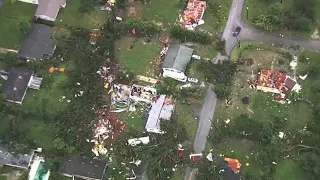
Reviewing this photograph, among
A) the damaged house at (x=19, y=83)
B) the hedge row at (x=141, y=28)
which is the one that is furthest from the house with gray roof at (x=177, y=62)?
the damaged house at (x=19, y=83)

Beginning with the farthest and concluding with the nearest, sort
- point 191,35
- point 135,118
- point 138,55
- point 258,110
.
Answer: point 191,35 < point 138,55 < point 258,110 < point 135,118

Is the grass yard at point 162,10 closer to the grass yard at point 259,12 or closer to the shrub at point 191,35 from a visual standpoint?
the shrub at point 191,35

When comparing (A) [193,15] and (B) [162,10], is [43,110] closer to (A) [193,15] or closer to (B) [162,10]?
(B) [162,10]

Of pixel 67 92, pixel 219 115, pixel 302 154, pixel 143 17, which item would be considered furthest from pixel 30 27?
pixel 302 154

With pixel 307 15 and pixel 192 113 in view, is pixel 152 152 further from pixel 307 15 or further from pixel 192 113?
pixel 307 15

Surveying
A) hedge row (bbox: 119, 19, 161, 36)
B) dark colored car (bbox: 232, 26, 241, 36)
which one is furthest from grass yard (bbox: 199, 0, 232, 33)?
hedge row (bbox: 119, 19, 161, 36)

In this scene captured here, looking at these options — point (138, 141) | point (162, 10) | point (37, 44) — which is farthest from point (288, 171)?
point (37, 44)

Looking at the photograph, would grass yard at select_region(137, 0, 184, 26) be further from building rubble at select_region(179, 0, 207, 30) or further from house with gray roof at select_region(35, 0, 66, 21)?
house with gray roof at select_region(35, 0, 66, 21)
